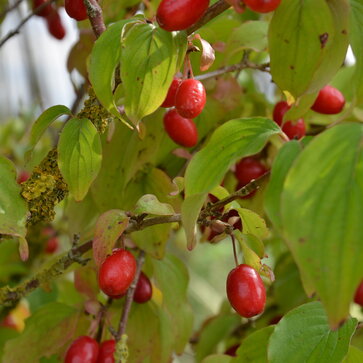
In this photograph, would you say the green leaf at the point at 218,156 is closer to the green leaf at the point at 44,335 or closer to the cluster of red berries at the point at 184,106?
the cluster of red berries at the point at 184,106

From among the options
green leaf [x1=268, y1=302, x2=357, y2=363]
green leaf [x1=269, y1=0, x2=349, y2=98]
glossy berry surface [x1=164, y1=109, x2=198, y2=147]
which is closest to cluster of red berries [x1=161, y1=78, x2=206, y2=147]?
glossy berry surface [x1=164, y1=109, x2=198, y2=147]

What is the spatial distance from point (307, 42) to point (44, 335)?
29.3 inches

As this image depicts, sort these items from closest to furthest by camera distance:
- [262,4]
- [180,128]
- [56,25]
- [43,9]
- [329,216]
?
[329,216] < [262,4] < [180,128] < [43,9] < [56,25]

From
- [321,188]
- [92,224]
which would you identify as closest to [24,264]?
[92,224]

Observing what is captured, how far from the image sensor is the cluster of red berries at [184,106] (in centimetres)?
81

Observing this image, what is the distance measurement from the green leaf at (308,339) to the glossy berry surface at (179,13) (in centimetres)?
42

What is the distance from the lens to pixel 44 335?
1.16 m

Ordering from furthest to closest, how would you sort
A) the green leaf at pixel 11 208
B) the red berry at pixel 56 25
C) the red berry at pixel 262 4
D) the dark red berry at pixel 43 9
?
the red berry at pixel 56 25 → the dark red berry at pixel 43 9 → the green leaf at pixel 11 208 → the red berry at pixel 262 4

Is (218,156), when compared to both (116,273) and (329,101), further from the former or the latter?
(329,101)

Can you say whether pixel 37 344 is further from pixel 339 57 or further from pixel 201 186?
pixel 339 57

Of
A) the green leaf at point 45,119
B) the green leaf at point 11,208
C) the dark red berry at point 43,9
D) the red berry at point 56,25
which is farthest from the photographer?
the red berry at point 56,25

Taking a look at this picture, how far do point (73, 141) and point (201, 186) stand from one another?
0.82ft

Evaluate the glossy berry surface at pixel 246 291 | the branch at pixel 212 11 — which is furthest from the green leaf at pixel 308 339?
the branch at pixel 212 11

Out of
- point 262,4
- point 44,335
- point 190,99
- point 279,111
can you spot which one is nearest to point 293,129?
Answer: point 279,111
